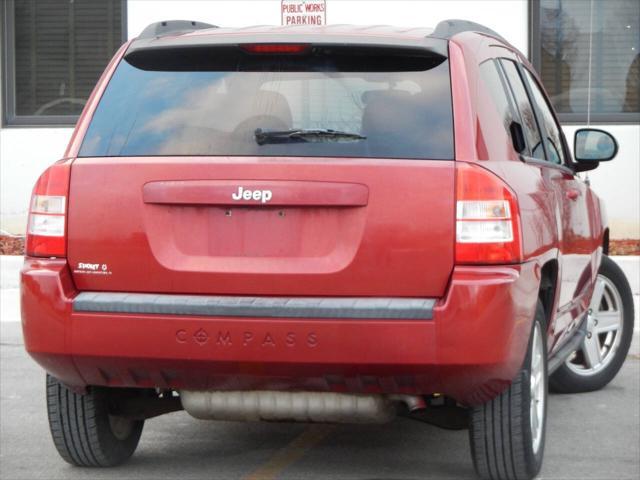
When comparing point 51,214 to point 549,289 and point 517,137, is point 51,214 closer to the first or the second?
point 517,137

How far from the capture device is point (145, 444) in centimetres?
614

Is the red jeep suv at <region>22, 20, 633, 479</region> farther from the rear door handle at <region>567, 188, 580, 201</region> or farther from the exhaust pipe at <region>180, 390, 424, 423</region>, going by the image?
the rear door handle at <region>567, 188, 580, 201</region>

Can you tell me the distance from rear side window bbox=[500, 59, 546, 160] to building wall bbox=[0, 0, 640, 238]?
7.26 m

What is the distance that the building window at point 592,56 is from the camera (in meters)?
13.6

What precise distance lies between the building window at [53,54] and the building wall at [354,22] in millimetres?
433

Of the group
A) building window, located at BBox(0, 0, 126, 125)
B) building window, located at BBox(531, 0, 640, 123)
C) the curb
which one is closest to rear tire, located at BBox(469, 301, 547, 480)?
the curb

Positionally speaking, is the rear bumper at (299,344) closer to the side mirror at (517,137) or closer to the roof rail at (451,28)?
the side mirror at (517,137)

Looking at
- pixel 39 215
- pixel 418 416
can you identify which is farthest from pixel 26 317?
pixel 418 416

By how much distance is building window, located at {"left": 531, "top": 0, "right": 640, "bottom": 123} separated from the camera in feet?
44.7

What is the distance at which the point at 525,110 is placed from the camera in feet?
19.3

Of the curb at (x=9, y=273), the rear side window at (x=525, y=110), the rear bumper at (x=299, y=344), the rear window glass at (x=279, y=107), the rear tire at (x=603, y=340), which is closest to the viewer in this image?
the rear bumper at (x=299, y=344)

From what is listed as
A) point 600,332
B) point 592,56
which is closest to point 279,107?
point 600,332

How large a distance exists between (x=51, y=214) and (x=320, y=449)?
181 cm

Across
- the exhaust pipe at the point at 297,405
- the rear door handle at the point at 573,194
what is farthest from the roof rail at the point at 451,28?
the exhaust pipe at the point at 297,405
